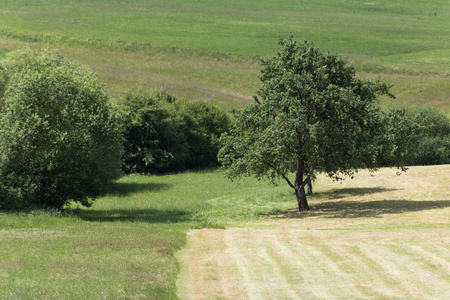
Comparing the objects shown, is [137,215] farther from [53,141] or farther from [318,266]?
[318,266]

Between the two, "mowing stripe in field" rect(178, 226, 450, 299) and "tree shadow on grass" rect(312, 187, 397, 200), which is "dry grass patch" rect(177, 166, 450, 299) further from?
"tree shadow on grass" rect(312, 187, 397, 200)

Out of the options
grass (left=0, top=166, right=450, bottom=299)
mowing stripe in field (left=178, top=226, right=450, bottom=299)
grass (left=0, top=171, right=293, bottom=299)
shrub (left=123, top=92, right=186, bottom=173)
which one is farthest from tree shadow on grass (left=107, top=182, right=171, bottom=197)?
mowing stripe in field (left=178, top=226, right=450, bottom=299)

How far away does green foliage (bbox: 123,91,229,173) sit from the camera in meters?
71.0

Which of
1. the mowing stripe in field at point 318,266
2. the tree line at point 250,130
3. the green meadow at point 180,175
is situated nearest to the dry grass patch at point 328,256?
the mowing stripe in field at point 318,266

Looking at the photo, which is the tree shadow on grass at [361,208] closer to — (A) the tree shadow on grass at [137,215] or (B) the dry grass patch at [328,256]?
(B) the dry grass patch at [328,256]

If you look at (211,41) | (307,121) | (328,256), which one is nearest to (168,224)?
(307,121)

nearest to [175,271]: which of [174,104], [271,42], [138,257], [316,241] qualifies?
[138,257]

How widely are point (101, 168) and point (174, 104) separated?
144 feet

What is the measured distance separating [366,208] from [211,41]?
108 meters

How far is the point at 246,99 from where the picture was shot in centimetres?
10012

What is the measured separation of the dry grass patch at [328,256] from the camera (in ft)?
62.7

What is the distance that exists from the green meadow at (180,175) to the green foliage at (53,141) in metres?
2.31

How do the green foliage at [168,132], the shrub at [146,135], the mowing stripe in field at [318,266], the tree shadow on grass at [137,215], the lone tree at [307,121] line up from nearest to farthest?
1. the mowing stripe in field at [318,266]
2. the lone tree at [307,121]
3. the tree shadow on grass at [137,215]
4. the shrub at [146,135]
5. the green foliage at [168,132]

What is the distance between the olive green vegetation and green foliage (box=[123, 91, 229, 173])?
11.0m
